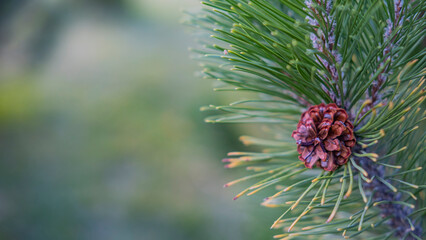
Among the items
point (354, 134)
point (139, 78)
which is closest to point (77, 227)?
point (139, 78)

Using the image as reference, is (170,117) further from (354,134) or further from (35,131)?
(354,134)

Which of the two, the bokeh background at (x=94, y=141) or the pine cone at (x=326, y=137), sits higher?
the bokeh background at (x=94, y=141)

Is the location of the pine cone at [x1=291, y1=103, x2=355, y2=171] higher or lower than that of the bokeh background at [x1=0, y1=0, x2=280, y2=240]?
lower

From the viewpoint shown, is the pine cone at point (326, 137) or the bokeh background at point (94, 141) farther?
the bokeh background at point (94, 141)

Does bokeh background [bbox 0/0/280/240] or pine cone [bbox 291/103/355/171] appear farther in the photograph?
bokeh background [bbox 0/0/280/240]
